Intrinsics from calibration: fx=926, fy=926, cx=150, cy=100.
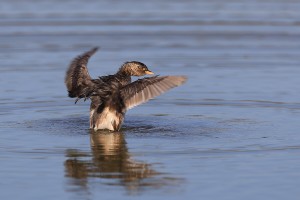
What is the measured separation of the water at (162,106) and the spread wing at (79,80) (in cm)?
52

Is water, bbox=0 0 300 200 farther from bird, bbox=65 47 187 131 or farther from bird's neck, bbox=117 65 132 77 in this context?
bird's neck, bbox=117 65 132 77

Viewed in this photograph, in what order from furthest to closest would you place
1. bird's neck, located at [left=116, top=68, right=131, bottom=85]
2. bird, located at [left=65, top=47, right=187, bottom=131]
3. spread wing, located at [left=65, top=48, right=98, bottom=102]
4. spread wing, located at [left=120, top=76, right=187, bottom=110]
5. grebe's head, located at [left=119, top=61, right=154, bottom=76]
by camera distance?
grebe's head, located at [left=119, top=61, right=154, bottom=76]
bird's neck, located at [left=116, top=68, right=131, bottom=85]
spread wing, located at [left=65, top=48, right=98, bottom=102]
bird, located at [left=65, top=47, right=187, bottom=131]
spread wing, located at [left=120, top=76, right=187, bottom=110]

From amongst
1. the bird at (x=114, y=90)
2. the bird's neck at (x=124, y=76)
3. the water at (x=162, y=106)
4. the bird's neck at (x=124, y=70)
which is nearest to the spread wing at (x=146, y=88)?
the bird at (x=114, y=90)

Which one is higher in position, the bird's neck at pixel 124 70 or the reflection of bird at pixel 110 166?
the bird's neck at pixel 124 70

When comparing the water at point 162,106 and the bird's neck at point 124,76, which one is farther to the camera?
the bird's neck at point 124,76

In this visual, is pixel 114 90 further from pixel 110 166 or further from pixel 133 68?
pixel 110 166

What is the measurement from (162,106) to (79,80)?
193 cm

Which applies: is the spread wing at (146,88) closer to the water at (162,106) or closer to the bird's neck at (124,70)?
the water at (162,106)

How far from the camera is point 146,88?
494 inches

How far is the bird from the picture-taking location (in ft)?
40.9

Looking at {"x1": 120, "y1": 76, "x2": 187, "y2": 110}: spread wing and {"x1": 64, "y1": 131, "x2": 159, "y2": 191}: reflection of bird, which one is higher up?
{"x1": 120, "y1": 76, "x2": 187, "y2": 110}: spread wing

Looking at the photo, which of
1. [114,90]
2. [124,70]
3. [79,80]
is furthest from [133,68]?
[114,90]

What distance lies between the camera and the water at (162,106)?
10.2 meters

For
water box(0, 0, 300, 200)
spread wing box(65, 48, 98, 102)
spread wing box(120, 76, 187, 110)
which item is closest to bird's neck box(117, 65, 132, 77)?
spread wing box(65, 48, 98, 102)
